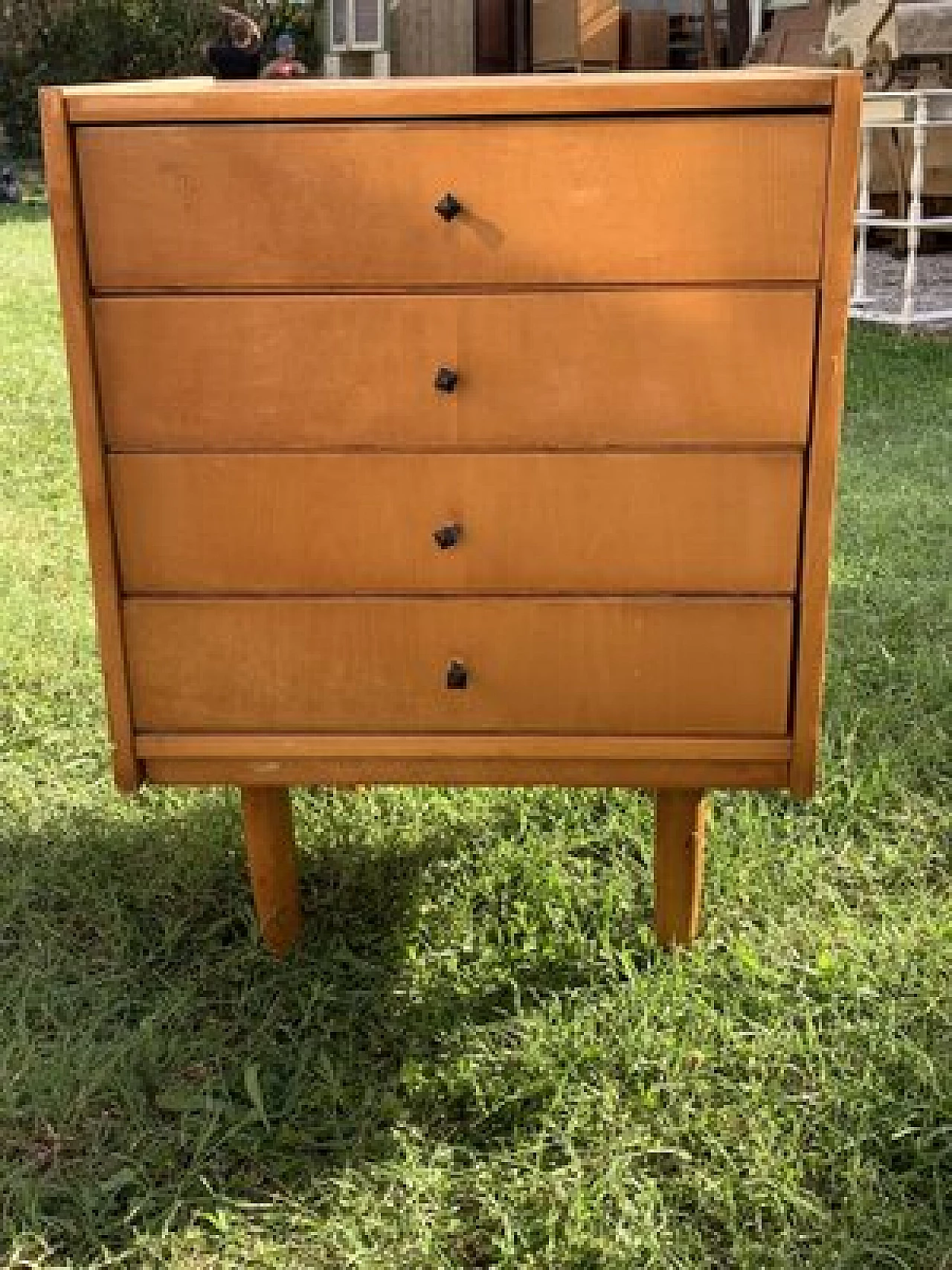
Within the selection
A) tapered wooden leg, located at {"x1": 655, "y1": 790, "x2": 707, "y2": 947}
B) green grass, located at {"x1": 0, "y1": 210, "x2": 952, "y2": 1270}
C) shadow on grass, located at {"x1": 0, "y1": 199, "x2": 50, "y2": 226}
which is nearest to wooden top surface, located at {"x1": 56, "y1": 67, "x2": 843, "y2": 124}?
tapered wooden leg, located at {"x1": 655, "y1": 790, "x2": 707, "y2": 947}

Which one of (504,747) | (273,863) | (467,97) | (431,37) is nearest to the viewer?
(467,97)

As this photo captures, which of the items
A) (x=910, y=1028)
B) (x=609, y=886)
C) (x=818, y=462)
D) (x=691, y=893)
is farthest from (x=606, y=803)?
(x=818, y=462)

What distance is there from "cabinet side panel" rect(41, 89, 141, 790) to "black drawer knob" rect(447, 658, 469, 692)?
1.21 ft

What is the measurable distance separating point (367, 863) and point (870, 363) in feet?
12.3

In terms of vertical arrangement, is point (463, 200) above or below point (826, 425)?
above

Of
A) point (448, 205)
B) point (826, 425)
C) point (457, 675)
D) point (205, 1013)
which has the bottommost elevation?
point (205, 1013)

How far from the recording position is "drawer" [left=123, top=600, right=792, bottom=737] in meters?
1.76

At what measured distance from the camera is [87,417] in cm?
171

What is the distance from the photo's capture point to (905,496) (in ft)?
12.7

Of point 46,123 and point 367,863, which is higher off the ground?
point 46,123

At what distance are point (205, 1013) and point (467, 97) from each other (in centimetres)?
112

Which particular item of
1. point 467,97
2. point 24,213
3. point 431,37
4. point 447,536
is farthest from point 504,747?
point 431,37

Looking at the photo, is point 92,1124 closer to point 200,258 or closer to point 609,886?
point 609,886

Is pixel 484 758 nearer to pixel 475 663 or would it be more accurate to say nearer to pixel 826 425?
pixel 475 663
